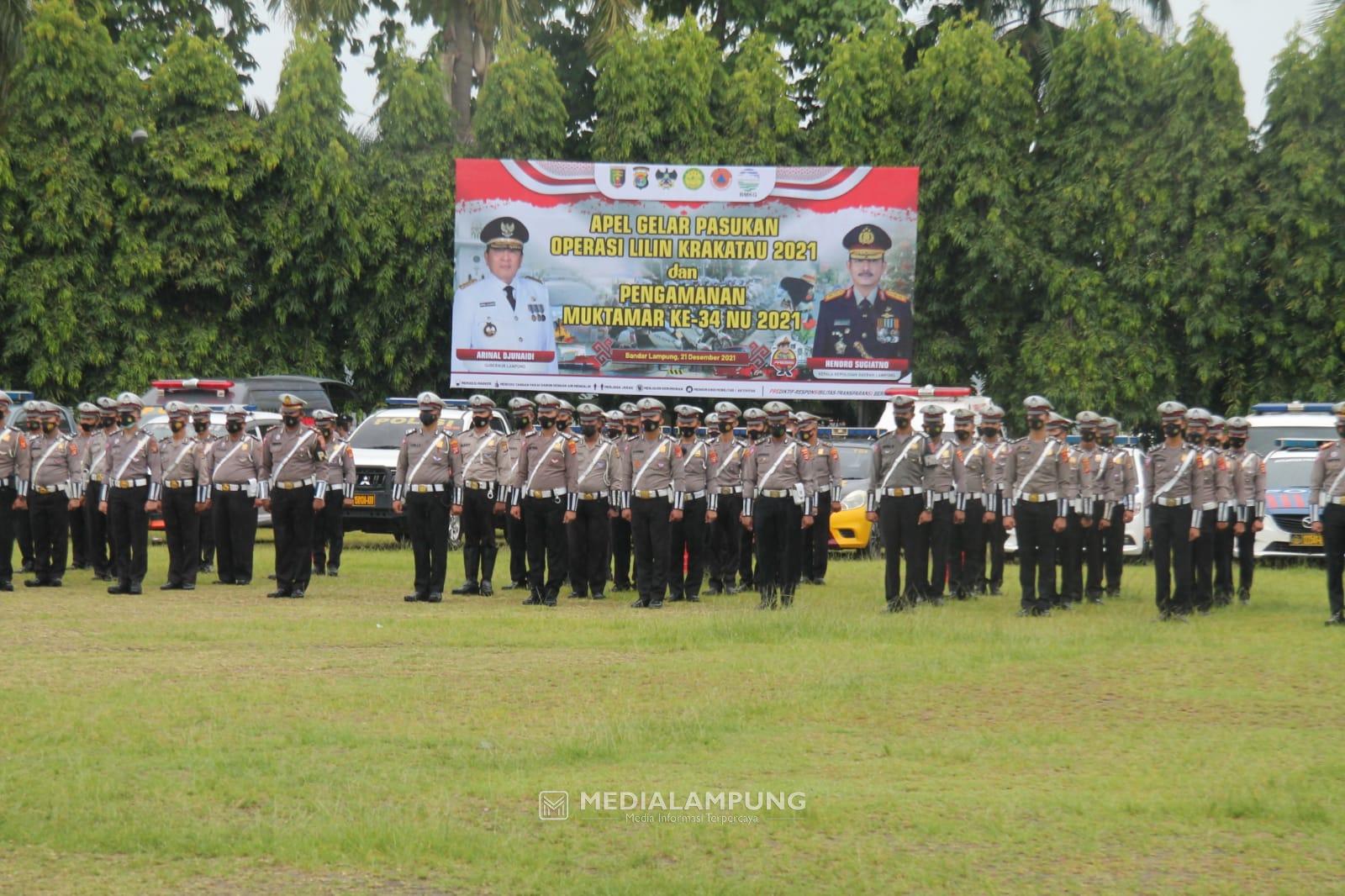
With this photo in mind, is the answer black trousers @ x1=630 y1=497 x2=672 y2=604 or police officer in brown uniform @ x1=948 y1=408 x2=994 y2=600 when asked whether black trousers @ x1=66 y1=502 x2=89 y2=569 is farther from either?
police officer in brown uniform @ x1=948 y1=408 x2=994 y2=600

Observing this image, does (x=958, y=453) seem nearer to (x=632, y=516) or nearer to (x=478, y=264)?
(x=632, y=516)

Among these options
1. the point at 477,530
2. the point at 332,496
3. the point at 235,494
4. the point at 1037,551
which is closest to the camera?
the point at 1037,551

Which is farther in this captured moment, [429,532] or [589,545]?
[589,545]

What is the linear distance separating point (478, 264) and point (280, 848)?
76.0 ft

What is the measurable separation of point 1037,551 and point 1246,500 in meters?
2.62

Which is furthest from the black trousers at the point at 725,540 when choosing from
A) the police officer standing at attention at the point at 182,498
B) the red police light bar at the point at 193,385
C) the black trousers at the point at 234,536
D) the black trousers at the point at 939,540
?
the red police light bar at the point at 193,385

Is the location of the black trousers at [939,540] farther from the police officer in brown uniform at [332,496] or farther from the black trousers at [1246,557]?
the police officer in brown uniform at [332,496]

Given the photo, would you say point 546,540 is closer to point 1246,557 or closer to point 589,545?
point 589,545

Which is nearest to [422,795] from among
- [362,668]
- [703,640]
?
[362,668]

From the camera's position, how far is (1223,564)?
17.5 m

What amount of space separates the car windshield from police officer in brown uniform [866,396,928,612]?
746cm

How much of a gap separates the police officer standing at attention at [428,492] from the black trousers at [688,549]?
2303 millimetres

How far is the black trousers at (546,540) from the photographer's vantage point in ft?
55.2

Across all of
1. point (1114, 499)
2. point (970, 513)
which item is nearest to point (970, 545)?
point (970, 513)
